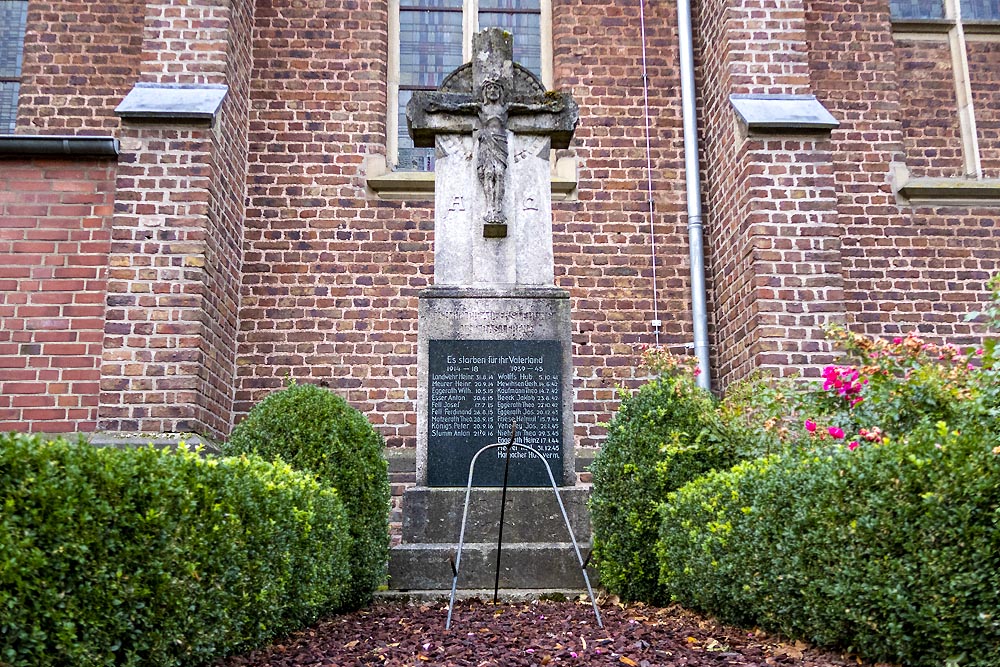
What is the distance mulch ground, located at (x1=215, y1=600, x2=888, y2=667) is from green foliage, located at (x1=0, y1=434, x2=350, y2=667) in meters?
0.29

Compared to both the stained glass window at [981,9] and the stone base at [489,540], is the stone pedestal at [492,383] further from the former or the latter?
the stained glass window at [981,9]

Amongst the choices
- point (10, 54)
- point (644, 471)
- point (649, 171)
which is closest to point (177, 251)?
point (10, 54)

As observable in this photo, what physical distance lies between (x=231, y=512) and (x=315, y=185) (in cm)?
688

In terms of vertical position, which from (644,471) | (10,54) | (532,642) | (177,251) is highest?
(10,54)

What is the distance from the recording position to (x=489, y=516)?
21.2 feet

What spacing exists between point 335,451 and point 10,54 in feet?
26.6

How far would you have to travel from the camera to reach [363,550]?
5.53m

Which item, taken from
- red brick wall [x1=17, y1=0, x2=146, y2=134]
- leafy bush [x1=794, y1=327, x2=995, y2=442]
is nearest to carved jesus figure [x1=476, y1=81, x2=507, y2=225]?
leafy bush [x1=794, y1=327, x2=995, y2=442]

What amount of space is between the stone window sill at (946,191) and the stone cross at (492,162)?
16.2 ft

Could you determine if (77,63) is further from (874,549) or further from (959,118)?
(959,118)

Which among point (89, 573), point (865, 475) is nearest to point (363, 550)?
point (89, 573)

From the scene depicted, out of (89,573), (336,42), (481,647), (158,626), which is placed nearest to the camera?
(89,573)

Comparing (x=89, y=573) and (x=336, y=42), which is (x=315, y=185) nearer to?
(x=336, y=42)

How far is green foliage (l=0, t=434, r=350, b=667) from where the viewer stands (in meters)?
3.00
